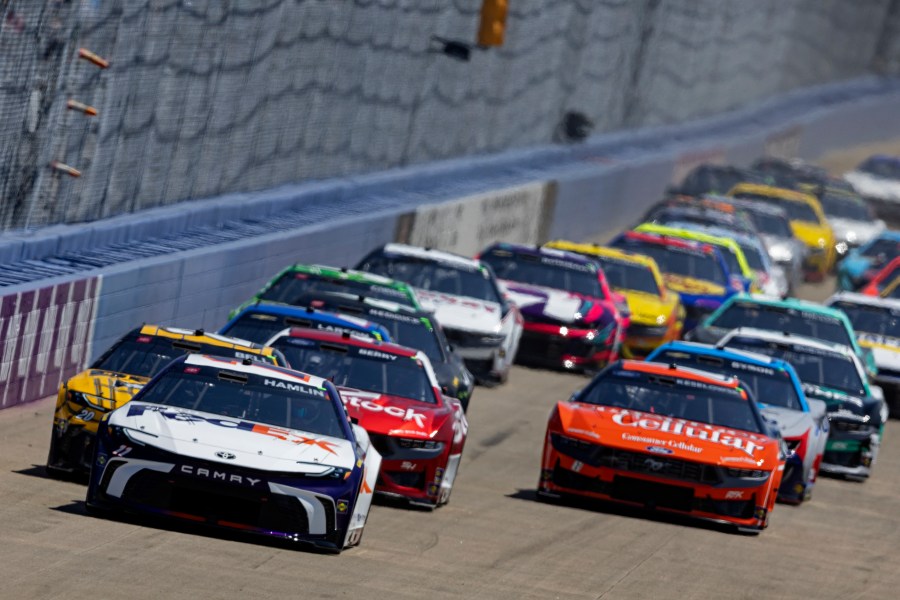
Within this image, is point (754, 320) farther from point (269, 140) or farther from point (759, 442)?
point (759, 442)

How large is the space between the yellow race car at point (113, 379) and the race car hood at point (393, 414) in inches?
26.3

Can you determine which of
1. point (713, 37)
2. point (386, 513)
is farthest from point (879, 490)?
point (713, 37)

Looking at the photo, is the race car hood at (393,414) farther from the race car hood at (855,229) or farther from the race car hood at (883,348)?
the race car hood at (855,229)

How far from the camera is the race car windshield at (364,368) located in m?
15.0

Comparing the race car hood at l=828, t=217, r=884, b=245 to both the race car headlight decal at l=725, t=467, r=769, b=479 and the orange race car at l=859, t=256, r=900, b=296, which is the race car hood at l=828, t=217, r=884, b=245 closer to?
the orange race car at l=859, t=256, r=900, b=296

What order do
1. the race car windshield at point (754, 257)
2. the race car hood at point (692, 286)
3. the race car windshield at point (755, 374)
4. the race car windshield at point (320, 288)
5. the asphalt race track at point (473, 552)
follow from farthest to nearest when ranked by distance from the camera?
the race car windshield at point (754, 257)
the race car hood at point (692, 286)
the race car windshield at point (320, 288)
the race car windshield at point (755, 374)
the asphalt race track at point (473, 552)

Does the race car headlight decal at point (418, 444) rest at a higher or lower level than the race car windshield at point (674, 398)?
lower

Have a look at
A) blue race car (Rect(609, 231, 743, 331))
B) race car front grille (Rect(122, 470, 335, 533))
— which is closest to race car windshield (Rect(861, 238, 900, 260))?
blue race car (Rect(609, 231, 743, 331))

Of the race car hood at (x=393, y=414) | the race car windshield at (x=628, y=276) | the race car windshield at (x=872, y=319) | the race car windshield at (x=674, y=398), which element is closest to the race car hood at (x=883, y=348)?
the race car windshield at (x=872, y=319)

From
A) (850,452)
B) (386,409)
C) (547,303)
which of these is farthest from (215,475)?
(547,303)

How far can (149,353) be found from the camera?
14289mm

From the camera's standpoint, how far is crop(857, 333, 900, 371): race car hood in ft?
79.3

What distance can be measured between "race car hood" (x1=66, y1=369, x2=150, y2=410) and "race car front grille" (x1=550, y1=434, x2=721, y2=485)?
3.34 metres

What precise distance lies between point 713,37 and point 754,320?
3257cm
